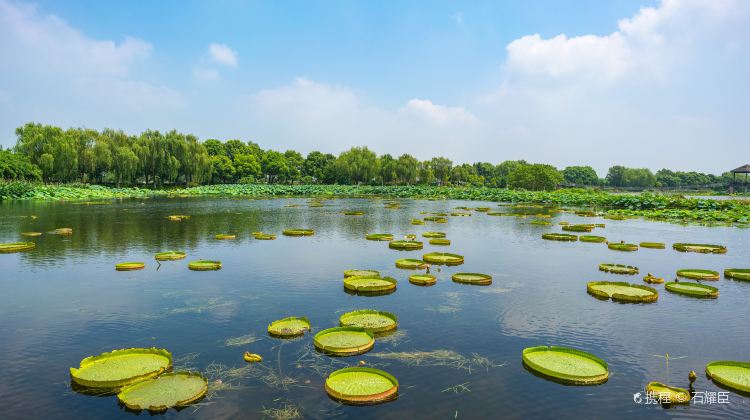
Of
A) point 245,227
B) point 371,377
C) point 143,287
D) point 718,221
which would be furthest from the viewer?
point 718,221

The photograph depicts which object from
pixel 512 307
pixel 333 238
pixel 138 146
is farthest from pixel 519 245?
pixel 138 146

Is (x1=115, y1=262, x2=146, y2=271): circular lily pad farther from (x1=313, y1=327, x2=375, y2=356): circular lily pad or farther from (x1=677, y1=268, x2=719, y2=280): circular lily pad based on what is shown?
(x1=677, y1=268, x2=719, y2=280): circular lily pad

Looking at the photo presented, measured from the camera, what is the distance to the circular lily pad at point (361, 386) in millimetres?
6539

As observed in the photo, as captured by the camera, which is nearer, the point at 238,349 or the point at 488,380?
the point at 488,380

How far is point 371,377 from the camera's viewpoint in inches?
278

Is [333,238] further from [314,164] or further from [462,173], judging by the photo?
[462,173]

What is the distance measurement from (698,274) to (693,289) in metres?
2.39

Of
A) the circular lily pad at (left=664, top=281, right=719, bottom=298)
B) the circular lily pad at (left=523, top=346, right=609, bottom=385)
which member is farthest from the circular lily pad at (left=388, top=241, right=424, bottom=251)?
the circular lily pad at (left=523, top=346, right=609, bottom=385)

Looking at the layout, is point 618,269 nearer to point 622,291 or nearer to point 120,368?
point 622,291

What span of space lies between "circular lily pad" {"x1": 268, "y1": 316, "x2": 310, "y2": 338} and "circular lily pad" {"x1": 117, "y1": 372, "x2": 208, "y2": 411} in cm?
217

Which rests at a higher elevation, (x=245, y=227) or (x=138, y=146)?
(x=138, y=146)

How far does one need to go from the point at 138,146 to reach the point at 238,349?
69.7m

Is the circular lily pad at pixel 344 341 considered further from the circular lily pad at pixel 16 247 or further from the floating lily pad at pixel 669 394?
the circular lily pad at pixel 16 247

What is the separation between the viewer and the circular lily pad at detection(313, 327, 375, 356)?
8102mm
